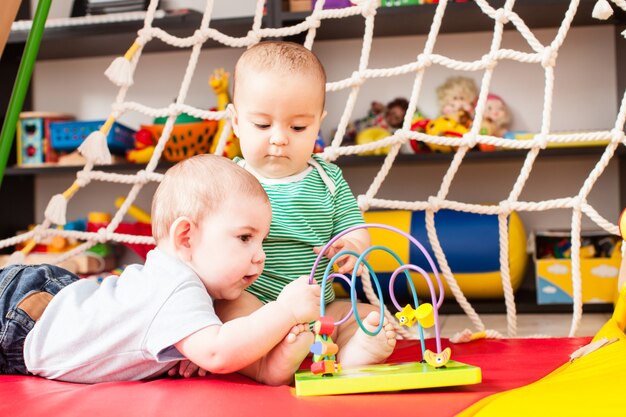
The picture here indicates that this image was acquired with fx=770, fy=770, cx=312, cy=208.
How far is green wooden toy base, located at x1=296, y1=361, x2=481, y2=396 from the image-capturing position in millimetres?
703

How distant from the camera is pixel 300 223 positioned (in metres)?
1.03

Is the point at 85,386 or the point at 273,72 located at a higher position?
the point at 273,72

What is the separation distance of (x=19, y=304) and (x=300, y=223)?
1.20 ft

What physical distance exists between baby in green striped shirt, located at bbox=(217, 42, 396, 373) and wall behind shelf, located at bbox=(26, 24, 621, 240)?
4.03 feet

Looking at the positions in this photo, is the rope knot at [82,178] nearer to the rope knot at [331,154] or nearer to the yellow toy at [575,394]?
the rope knot at [331,154]

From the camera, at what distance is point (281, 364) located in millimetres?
763

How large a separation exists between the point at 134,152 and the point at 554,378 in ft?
5.38

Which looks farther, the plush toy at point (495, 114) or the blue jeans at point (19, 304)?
the plush toy at point (495, 114)

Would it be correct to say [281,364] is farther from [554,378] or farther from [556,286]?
[556,286]

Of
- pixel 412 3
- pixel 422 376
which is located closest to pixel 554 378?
pixel 422 376

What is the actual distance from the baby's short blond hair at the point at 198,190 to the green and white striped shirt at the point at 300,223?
197mm

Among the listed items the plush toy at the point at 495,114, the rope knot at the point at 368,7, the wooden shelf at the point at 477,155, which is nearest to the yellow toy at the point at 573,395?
the rope knot at the point at 368,7

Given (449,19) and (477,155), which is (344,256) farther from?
(449,19)

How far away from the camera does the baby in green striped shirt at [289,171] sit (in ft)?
3.09
